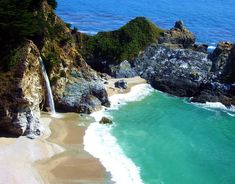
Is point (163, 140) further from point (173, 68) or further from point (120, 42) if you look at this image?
point (120, 42)

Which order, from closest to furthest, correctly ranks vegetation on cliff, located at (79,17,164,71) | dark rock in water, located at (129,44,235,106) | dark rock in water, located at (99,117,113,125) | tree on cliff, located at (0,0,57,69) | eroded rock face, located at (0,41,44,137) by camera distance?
1. eroded rock face, located at (0,41,44,137)
2. tree on cliff, located at (0,0,57,69)
3. dark rock in water, located at (99,117,113,125)
4. dark rock in water, located at (129,44,235,106)
5. vegetation on cliff, located at (79,17,164,71)

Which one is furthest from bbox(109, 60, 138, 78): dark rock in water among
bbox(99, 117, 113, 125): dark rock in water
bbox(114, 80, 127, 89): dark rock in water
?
bbox(99, 117, 113, 125): dark rock in water

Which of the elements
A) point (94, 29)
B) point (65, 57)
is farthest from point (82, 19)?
point (65, 57)

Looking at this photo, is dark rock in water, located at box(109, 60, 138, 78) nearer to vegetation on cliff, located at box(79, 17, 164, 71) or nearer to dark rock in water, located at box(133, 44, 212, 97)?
dark rock in water, located at box(133, 44, 212, 97)

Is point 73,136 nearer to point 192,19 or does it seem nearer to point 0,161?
point 0,161

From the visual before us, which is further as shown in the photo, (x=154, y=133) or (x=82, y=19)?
(x=82, y=19)

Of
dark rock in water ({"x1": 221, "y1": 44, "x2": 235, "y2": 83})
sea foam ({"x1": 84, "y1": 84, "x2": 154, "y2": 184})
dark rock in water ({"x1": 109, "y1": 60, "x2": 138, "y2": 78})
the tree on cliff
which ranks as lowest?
sea foam ({"x1": 84, "y1": 84, "x2": 154, "y2": 184})
